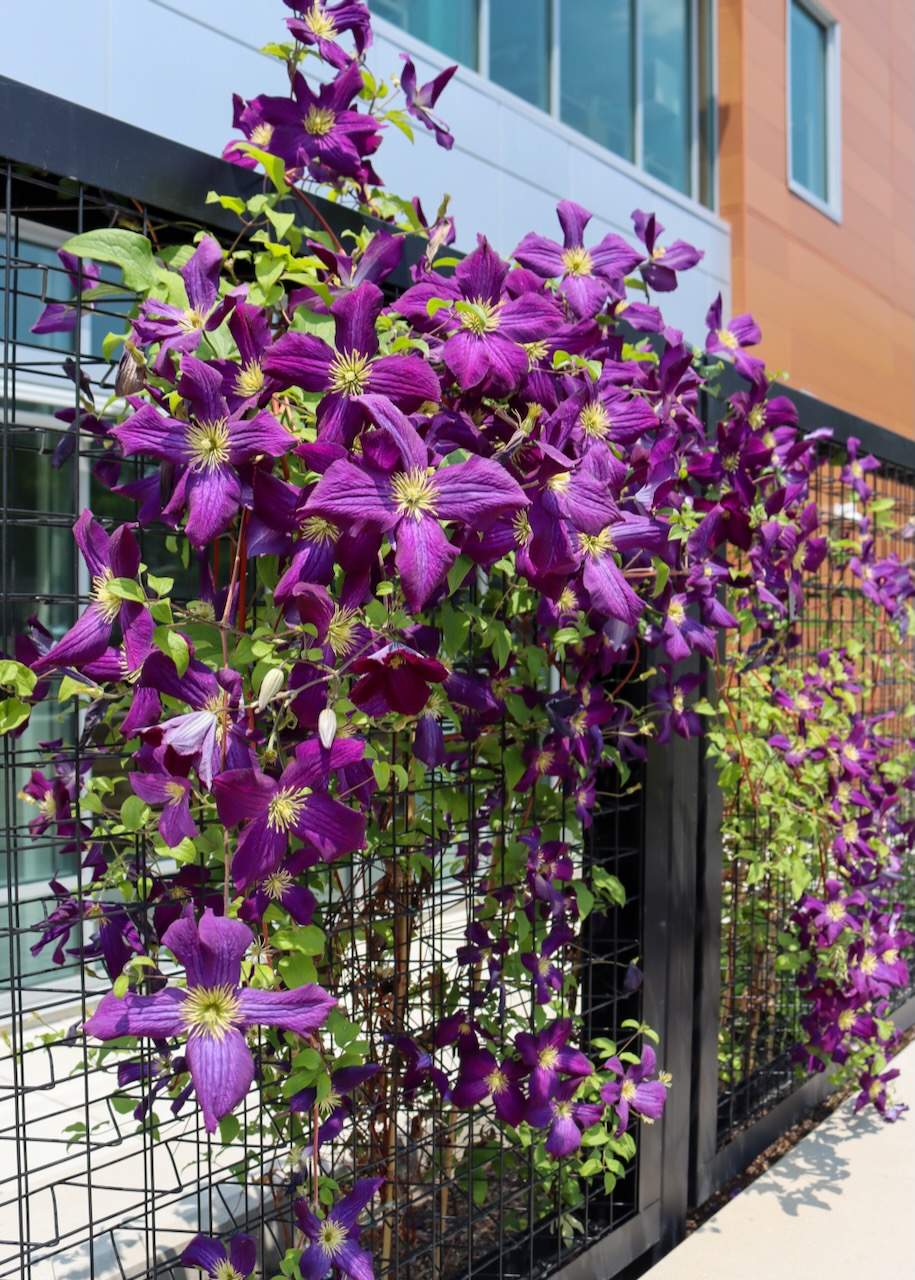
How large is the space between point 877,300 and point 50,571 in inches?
321

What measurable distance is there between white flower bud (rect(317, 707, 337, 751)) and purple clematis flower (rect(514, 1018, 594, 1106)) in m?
0.91

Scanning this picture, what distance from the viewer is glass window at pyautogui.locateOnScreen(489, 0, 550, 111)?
19.4ft

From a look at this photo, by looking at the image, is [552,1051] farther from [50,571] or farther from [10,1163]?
[50,571]

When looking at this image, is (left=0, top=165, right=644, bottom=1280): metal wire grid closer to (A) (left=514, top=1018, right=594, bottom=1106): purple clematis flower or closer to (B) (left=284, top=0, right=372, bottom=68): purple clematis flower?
(A) (left=514, top=1018, right=594, bottom=1106): purple clematis flower

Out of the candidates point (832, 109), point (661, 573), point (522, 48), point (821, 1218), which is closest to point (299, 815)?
point (661, 573)

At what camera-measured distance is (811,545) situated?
223cm

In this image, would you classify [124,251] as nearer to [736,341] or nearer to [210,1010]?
[210,1010]

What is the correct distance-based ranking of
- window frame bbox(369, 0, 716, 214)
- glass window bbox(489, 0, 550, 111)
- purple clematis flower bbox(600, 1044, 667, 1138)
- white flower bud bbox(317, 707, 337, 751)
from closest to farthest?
white flower bud bbox(317, 707, 337, 751)
purple clematis flower bbox(600, 1044, 667, 1138)
glass window bbox(489, 0, 550, 111)
window frame bbox(369, 0, 716, 214)

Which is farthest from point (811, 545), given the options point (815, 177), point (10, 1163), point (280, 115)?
point (815, 177)

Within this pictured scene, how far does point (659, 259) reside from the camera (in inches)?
70.1

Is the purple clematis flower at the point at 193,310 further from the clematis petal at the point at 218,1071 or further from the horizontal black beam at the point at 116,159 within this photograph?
the clematis petal at the point at 218,1071

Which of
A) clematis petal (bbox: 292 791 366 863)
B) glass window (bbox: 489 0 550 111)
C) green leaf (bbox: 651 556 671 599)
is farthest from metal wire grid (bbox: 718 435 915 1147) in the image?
glass window (bbox: 489 0 550 111)

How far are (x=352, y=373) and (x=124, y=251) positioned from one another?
326 millimetres

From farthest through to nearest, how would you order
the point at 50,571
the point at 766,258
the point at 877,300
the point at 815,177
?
the point at 877,300 < the point at 815,177 < the point at 766,258 < the point at 50,571
